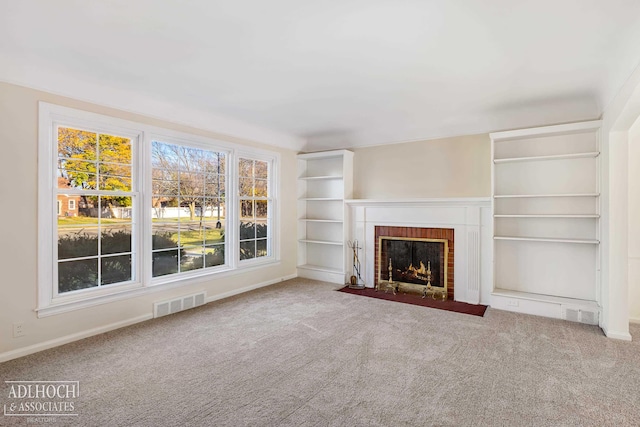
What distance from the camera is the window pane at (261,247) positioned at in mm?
5707

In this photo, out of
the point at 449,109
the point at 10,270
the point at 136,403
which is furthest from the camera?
the point at 449,109

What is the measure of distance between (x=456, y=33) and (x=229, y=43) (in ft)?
5.79

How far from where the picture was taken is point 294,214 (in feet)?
20.8

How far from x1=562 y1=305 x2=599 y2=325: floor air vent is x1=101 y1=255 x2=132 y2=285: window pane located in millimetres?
5302

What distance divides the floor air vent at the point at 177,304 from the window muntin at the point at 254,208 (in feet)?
3.40

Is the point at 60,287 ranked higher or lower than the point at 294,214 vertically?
lower

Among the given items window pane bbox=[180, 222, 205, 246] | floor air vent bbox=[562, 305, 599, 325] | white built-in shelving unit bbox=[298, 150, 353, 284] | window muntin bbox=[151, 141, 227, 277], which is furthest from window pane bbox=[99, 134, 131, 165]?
floor air vent bbox=[562, 305, 599, 325]

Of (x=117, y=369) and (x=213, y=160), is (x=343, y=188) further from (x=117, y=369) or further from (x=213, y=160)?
(x=117, y=369)

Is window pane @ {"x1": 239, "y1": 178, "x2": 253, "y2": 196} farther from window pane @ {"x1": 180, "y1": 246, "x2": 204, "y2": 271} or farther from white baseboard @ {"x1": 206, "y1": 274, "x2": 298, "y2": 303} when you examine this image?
white baseboard @ {"x1": 206, "y1": 274, "x2": 298, "y2": 303}

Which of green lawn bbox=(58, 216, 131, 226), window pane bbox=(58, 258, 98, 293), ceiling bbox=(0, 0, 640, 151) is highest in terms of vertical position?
ceiling bbox=(0, 0, 640, 151)

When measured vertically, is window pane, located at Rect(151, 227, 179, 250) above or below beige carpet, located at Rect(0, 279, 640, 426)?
above

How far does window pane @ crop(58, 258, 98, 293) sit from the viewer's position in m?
3.37

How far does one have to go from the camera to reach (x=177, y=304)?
14.1 feet

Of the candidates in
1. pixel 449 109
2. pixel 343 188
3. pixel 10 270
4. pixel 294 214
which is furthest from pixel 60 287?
pixel 449 109
